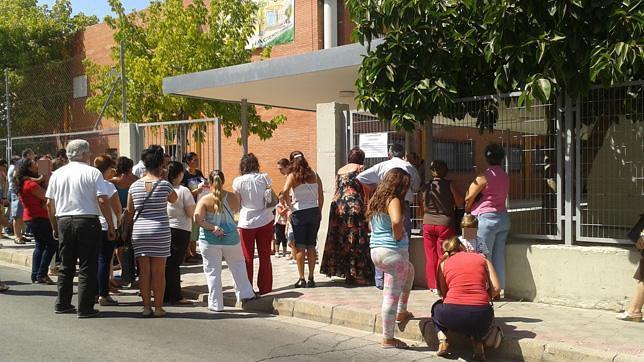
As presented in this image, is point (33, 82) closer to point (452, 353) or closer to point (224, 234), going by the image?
point (224, 234)

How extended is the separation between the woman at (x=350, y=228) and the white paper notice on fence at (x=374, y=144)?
57 cm

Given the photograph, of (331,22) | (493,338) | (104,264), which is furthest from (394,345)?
(331,22)

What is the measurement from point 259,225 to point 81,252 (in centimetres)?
218

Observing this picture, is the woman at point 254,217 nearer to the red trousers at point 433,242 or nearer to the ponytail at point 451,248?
the red trousers at point 433,242

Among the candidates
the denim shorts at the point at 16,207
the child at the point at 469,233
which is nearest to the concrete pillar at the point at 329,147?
the child at the point at 469,233

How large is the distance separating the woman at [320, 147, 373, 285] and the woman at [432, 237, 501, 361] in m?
2.72

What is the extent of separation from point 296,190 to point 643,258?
13.7 feet

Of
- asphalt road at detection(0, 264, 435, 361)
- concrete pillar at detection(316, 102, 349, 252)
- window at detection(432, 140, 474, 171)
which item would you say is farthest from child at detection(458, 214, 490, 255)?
concrete pillar at detection(316, 102, 349, 252)

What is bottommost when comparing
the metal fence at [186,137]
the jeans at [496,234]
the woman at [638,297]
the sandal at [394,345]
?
the sandal at [394,345]

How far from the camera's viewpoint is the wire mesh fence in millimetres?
7199

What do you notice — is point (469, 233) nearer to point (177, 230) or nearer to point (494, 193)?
point (494, 193)

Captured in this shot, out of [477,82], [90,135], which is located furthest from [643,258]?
[90,135]

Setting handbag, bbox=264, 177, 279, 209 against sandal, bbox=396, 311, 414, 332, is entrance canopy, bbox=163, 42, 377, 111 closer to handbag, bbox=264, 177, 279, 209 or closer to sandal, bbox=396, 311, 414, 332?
handbag, bbox=264, 177, 279, 209

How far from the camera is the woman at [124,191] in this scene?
8.86m
